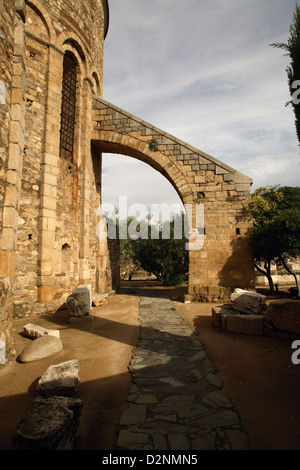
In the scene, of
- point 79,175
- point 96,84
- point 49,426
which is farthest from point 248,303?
point 96,84

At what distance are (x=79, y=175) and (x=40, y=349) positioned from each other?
6538 mm

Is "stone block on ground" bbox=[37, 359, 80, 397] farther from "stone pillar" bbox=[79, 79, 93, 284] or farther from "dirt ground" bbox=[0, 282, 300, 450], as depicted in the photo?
"stone pillar" bbox=[79, 79, 93, 284]

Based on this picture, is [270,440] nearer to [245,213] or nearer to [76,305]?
[76,305]

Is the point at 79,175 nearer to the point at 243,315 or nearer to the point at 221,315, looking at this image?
the point at 221,315

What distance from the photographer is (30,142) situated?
7293mm

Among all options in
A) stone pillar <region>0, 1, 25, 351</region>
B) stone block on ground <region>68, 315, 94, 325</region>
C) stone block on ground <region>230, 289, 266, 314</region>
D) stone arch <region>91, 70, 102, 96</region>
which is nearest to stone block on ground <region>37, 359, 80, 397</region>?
stone pillar <region>0, 1, 25, 351</region>

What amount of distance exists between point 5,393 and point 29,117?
709 cm

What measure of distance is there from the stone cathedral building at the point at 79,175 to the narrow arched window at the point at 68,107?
0.12ft

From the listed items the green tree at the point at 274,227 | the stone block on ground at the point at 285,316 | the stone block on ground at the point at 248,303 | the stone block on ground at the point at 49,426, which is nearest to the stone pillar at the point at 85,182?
the stone block on ground at the point at 248,303

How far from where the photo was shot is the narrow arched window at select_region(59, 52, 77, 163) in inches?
349

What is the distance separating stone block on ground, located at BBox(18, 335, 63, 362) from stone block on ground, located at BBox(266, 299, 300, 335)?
4.06 meters

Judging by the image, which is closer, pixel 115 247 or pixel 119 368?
pixel 119 368

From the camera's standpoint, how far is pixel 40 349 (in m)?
4.01
